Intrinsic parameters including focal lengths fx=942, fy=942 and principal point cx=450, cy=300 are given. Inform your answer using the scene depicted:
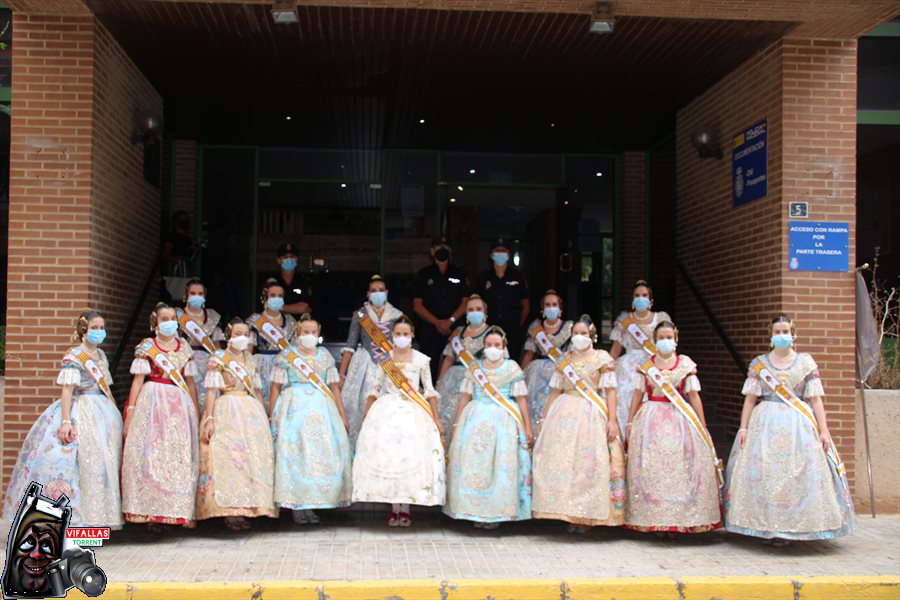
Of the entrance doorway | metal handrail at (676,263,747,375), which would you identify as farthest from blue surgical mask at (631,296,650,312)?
the entrance doorway

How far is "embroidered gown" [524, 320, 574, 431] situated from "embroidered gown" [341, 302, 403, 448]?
1430 millimetres

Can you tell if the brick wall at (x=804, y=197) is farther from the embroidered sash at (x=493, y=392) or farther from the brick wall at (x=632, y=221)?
the brick wall at (x=632, y=221)

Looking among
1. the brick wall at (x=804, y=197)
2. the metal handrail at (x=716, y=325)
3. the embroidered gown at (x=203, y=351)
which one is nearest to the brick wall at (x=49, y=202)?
the embroidered gown at (x=203, y=351)

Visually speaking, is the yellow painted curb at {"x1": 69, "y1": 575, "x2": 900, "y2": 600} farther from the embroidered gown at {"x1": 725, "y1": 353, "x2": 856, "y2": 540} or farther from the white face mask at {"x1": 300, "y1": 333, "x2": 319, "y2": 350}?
the white face mask at {"x1": 300, "y1": 333, "x2": 319, "y2": 350}

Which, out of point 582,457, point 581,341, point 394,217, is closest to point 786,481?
point 582,457

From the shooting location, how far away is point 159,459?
7.34 meters

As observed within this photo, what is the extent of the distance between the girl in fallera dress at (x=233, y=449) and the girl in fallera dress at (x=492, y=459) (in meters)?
1.52

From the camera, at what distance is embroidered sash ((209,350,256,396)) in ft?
25.2

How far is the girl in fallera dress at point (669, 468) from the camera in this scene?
7.53 meters

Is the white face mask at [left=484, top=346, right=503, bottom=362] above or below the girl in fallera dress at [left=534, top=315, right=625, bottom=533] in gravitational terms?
above

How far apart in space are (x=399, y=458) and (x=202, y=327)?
7.97ft

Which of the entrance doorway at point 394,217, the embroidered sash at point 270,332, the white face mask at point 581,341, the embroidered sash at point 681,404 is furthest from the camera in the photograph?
the entrance doorway at point 394,217

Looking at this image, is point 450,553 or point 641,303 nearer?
point 450,553

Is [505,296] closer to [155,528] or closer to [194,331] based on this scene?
[194,331]
